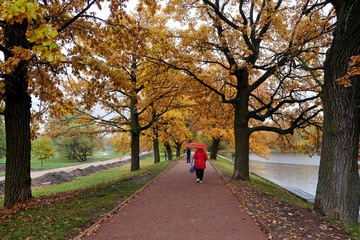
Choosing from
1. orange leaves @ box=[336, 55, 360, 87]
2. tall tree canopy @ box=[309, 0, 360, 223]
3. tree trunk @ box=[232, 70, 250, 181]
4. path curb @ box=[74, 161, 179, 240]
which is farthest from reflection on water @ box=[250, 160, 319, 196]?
path curb @ box=[74, 161, 179, 240]

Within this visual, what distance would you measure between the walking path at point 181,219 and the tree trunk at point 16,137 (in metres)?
3.16

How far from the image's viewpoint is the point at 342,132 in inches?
237

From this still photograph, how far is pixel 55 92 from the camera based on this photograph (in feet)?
26.7

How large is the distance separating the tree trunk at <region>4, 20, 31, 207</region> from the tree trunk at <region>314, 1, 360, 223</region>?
8.30m

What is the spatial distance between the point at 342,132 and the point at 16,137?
8.83 m

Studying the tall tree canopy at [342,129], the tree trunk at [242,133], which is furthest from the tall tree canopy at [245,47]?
the tall tree canopy at [342,129]

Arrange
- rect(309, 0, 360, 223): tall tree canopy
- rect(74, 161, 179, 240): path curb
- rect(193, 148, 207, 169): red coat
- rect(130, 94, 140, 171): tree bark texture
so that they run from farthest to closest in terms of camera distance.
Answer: rect(130, 94, 140, 171): tree bark texture, rect(193, 148, 207, 169): red coat, rect(309, 0, 360, 223): tall tree canopy, rect(74, 161, 179, 240): path curb

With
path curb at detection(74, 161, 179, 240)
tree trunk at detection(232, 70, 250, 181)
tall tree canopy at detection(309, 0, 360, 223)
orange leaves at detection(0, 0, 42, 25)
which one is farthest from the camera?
tree trunk at detection(232, 70, 250, 181)

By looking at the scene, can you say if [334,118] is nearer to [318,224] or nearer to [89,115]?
[318,224]

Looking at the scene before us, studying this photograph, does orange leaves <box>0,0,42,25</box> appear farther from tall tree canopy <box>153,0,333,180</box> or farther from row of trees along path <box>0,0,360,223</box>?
tall tree canopy <box>153,0,333,180</box>

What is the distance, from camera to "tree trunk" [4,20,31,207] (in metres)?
6.80

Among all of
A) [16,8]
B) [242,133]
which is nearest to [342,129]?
[242,133]

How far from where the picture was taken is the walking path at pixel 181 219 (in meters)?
4.64

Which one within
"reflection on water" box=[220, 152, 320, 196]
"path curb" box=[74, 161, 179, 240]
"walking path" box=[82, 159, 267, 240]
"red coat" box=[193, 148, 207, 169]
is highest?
"red coat" box=[193, 148, 207, 169]
